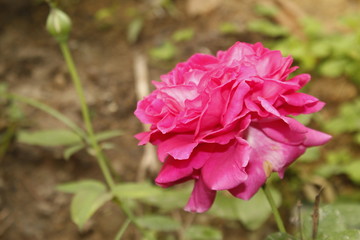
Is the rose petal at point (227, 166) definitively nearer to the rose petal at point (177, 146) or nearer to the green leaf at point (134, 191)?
the rose petal at point (177, 146)

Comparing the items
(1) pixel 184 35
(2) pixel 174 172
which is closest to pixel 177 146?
(2) pixel 174 172

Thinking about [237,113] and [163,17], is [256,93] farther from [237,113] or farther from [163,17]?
[163,17]

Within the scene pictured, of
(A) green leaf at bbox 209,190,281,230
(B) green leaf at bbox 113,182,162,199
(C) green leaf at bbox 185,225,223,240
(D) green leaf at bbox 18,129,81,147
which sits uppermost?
(D) green leaf at bbox 18,129,81,147

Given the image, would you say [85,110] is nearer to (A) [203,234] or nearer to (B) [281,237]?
(A) [203,234]

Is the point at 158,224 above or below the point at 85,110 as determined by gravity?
below

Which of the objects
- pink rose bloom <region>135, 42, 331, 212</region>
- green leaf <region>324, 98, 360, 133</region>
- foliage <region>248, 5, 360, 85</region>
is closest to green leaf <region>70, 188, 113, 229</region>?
pink rose bloom <region>135, 42, 331, 212</region>

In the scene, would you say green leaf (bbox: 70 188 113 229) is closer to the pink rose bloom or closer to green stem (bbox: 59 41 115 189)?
green stem (bbox: 59 41 115 189)

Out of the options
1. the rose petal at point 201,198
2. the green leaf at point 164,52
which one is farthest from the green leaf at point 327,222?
the green leaf at point 164,52
